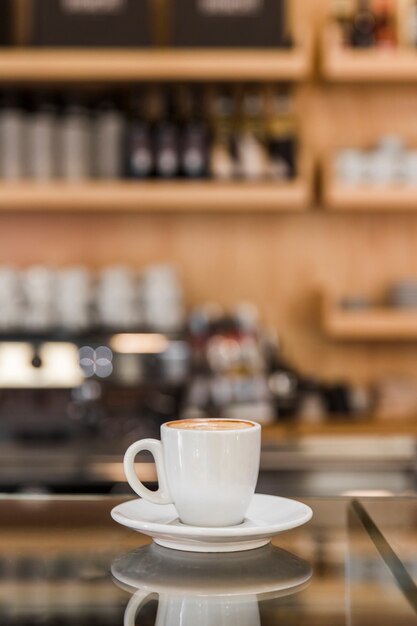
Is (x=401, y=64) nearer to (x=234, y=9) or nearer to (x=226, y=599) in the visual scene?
(x=234, y=9)

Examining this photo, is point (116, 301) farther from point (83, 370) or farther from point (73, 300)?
point (83, 370)

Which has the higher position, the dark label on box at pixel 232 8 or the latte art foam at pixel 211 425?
the dark label on box at pixel 232 8

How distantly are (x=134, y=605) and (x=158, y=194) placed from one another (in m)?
2.38

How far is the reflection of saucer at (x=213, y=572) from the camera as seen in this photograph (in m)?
0.65

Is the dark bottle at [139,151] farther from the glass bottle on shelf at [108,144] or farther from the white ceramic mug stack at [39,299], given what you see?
the white ceramic mug stack at [39,299]

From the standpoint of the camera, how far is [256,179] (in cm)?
298

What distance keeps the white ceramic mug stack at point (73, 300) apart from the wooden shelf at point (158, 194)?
22 centimetres

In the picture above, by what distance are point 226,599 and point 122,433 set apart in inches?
81.4

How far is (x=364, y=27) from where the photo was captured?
3.15 m

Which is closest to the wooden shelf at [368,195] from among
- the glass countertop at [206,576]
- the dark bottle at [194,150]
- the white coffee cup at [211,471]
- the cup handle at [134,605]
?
the dark bottle at [194,150]

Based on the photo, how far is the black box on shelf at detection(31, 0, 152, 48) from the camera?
2971mm

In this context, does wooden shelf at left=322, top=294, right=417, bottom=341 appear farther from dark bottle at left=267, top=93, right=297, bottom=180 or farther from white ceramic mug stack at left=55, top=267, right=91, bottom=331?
white ceramic mug stack at left=55, top=267, right=91, bottom=331

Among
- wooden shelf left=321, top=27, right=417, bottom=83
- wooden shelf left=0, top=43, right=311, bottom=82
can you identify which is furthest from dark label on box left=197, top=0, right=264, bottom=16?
wooden shelf left=321, top=27, right=417, bottom=83

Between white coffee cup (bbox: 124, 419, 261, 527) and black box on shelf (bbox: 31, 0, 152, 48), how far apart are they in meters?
2.37
